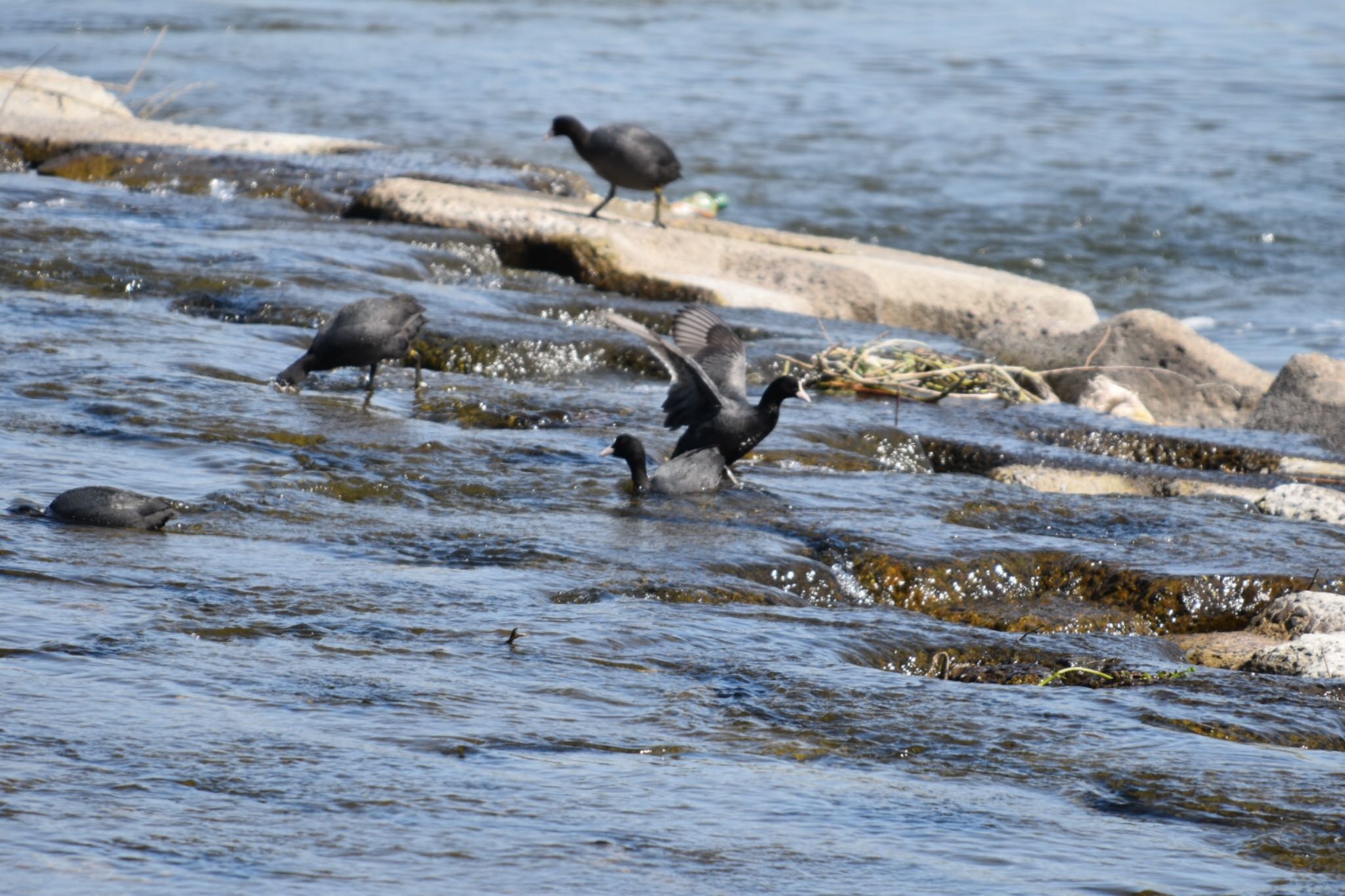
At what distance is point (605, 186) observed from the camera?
59.4 ft

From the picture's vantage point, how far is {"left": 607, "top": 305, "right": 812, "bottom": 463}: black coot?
5.96 m

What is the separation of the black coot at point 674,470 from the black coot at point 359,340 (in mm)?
1201

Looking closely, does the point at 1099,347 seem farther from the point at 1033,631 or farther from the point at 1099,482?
the point at 1033,631

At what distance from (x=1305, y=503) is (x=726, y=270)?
495cm

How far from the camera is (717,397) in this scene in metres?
6.01

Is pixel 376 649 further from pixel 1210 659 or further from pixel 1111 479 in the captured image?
pixel 1111 479

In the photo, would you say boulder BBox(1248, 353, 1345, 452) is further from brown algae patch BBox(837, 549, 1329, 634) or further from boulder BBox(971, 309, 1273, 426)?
brown algae patch BBox(837, 549, 1329, 634)

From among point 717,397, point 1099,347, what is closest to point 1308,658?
point 717,397

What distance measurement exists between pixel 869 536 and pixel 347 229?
6325 millimetres

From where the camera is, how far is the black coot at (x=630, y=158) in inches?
441

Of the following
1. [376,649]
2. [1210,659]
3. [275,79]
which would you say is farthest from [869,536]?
[275,79]

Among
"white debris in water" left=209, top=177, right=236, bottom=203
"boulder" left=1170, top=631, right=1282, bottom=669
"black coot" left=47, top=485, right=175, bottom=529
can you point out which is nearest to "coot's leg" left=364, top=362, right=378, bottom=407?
"black coot" left=47, top=485, right=175, bottom=529

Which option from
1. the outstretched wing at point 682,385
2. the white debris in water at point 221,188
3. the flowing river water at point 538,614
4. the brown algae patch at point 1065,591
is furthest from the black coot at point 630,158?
the brown algae patch at point 1065,591

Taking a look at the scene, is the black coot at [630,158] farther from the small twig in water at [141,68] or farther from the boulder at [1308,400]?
the boulder at [1308,400]
